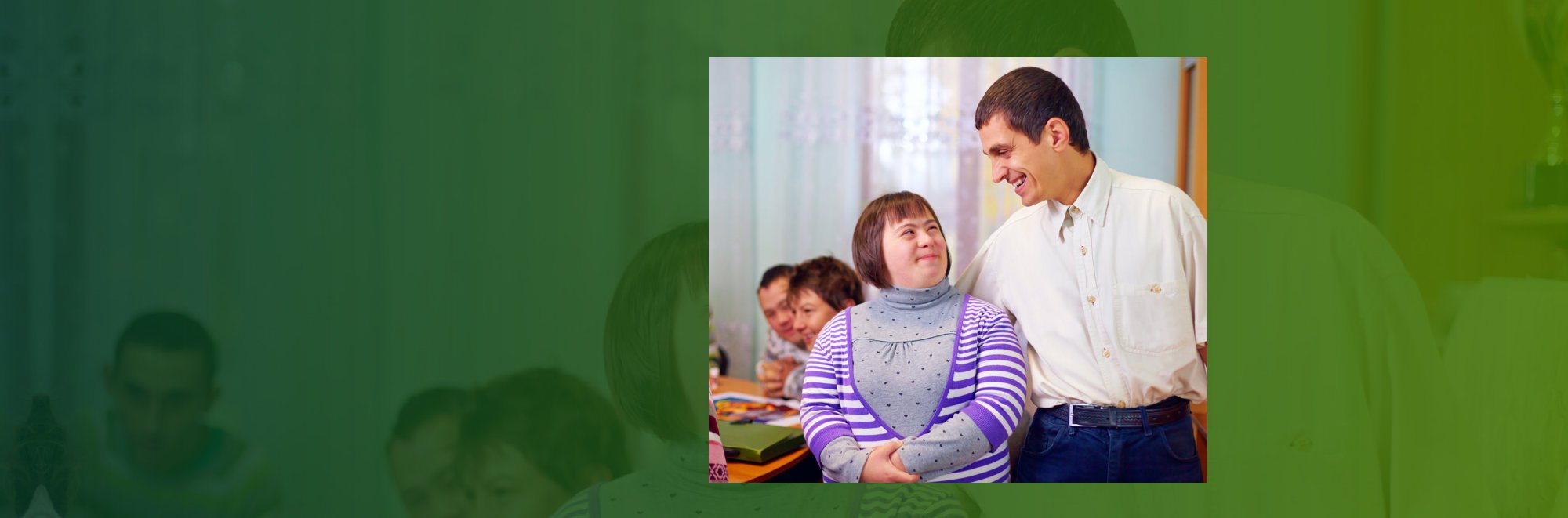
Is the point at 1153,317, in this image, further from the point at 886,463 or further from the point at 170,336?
the point at 170,336

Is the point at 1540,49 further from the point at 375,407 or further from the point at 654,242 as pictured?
the point at 375,407

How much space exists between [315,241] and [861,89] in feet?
2.75

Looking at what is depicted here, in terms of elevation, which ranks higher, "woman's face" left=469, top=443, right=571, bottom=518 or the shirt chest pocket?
the shirt chest pocket

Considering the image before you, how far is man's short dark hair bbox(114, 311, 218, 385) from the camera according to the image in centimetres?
154

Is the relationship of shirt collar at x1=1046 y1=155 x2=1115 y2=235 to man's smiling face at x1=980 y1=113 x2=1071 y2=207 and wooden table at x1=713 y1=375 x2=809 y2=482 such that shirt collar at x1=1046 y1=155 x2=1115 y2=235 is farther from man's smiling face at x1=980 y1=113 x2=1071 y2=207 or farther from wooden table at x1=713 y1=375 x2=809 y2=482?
wooden table at x1=713 y1=375 x2=809 y2=482

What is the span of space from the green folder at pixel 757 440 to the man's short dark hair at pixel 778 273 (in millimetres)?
214

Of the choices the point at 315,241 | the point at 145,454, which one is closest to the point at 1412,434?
the point at 315,241

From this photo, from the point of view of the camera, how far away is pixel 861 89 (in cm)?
138

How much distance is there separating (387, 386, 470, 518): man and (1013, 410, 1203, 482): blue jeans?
0.80 meters

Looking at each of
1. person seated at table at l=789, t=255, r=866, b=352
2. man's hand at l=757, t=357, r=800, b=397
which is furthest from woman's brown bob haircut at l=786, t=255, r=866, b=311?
man's hand at l=757, t=357, r=800, b=397

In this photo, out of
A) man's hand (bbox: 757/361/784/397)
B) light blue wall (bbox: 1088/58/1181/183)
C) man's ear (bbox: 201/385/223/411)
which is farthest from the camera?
man's ear (bbox: 201/385/223/411)

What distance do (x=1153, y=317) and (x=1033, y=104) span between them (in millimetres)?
323

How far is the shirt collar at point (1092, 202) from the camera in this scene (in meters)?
→ 1.34

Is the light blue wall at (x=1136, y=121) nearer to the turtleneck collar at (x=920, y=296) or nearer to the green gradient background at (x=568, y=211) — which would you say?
the green gradient background at (x=568, y=211)
